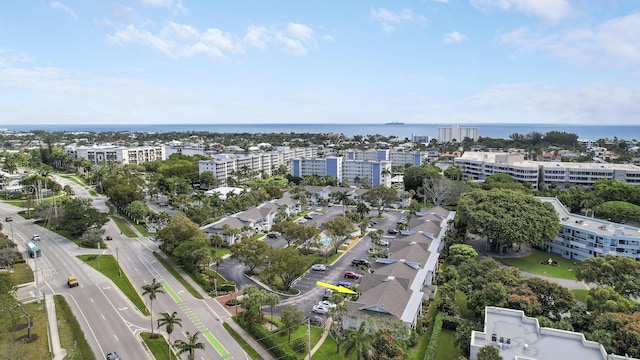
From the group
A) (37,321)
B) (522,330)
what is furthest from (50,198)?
(522,330)

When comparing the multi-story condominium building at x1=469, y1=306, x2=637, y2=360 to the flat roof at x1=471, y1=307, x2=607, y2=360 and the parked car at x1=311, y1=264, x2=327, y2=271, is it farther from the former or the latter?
the parked car at x1=311, y1=264, x2=327, y2=271

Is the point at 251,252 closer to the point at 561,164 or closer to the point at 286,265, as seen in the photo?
the point at 286,265

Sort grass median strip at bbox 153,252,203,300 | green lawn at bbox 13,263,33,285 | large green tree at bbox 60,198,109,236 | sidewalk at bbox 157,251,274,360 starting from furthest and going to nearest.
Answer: large green tree at bbox 60,198,109,236
green lawn at bbox 13,263,33,285
grass median strip at bbox 153,252,203,300
sidewalk at bbox 157,251,274,360

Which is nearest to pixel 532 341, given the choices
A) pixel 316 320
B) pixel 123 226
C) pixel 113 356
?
pixel 316 320

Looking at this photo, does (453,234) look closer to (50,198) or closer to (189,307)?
(189,307)

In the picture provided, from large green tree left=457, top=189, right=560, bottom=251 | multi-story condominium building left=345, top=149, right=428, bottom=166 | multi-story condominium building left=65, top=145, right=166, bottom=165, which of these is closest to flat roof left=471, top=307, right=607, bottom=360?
large green tree left=457, top=189, right=560, bottom=251

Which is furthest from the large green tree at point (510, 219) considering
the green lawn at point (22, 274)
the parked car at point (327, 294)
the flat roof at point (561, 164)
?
the flat roof at point (561, 164)
